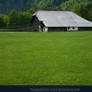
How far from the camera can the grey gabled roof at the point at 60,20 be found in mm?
26877

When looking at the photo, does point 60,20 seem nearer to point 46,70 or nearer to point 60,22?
point 60,22

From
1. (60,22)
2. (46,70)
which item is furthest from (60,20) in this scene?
(46,70)

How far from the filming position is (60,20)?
28.5m

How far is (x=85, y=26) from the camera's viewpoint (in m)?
27.0

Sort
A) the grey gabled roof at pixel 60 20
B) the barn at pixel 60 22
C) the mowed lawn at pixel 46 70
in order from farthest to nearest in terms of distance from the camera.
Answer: the grey gabled roof at pixel 60 20 < the barn at pixel 60 22 < the mowed lawn at pixel 46 70

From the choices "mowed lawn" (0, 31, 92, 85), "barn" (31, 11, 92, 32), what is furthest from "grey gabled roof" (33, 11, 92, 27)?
"mowed lawn" (0, 31, 92, 85)

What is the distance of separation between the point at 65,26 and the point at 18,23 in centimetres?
1513

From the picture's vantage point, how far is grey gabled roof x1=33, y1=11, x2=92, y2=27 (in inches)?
1058

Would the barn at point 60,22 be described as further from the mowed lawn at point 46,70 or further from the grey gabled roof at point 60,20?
the mowed lawn at point 46,70

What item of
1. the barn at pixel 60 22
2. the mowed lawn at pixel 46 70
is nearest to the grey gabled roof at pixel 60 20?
the barn at pixel 60 22

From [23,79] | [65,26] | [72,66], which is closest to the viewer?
[23,79]
